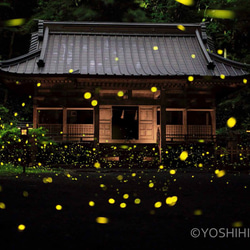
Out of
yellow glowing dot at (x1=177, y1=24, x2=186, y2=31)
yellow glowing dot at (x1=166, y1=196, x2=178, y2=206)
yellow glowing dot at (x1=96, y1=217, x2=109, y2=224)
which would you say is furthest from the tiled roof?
yellow glowing dot at (x1=96, y1=217, x2=109, y2=224)

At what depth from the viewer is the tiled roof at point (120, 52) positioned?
1579 centimetres

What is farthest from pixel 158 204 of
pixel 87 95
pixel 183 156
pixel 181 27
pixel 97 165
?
pixel 181 27

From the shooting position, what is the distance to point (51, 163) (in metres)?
13.8

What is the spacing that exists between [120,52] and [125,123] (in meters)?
3.46

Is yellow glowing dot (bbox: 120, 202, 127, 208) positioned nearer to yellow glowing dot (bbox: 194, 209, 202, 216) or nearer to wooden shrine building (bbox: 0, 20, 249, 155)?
yellow glowing dot (bbox: 194, 209, 202, 216)

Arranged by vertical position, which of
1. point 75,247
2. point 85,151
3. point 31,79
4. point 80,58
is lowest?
point 75,247

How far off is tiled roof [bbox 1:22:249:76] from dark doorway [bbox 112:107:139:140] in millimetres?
2658

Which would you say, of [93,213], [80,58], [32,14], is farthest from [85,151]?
[32,14]

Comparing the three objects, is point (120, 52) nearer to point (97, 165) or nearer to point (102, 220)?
point (97, 165)

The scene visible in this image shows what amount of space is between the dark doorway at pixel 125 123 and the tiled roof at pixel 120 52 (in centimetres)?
266

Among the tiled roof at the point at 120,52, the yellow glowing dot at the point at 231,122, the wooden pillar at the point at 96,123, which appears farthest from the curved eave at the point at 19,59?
the yellow glowing dot at the point at 231,122

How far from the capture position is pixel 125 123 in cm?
1809

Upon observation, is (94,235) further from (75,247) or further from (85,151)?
(85,151)

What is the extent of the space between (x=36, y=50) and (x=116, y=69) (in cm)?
423
